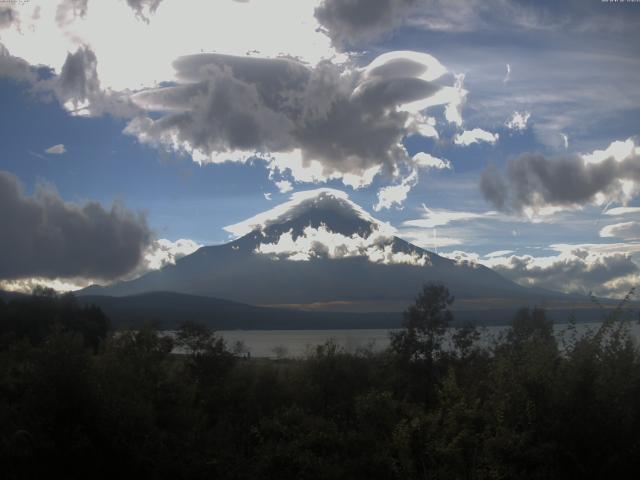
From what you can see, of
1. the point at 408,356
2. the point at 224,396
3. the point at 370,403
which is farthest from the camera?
the point at 408,356

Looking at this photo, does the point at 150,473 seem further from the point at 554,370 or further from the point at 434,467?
the point at 554,370

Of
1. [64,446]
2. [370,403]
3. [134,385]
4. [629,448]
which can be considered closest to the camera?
[629,448]

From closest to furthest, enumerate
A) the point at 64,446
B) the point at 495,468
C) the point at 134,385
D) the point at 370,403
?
the point at 495,468, the point at 64,446, the point at 370,403, the point at 134,385

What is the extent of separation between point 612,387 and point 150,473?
44.2 feet

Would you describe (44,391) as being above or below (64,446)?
above

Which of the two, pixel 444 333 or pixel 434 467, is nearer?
pixel 434 467

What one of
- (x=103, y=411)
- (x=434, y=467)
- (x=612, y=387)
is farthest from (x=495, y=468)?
(x=103, y=411)

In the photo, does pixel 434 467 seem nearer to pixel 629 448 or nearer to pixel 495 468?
pixel 495 468

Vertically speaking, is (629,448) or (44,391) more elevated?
(44,391)

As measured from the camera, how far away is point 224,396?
113ft

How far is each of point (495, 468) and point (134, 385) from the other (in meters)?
13.8

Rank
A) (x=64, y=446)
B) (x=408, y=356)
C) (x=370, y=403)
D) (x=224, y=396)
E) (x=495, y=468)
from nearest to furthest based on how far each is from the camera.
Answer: (x=495, y=468) < (x=64, y=446) < (x=370, y=403) < (x=224, y=396) < (x=408, y=356)

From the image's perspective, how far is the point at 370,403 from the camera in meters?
21.6

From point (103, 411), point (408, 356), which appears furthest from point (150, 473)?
point (408, 356)
